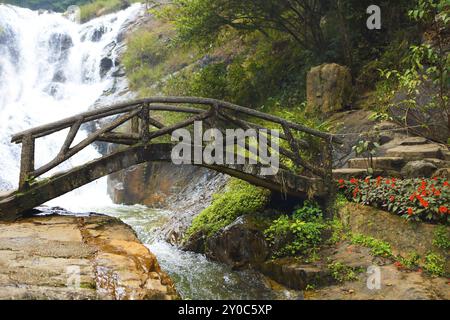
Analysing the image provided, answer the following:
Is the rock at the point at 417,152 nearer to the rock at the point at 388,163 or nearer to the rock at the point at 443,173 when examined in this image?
the rock at the point at 388,163

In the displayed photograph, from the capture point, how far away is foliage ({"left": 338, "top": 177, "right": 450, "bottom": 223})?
6172 millimetres

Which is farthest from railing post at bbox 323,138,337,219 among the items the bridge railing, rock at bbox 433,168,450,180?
rock at bbox 433,168,450,180

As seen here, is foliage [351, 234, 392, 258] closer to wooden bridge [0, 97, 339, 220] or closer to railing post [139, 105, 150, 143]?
wooden bridge [0, 97, 339, 220]

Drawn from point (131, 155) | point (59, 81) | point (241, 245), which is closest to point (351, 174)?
point (241, 245)

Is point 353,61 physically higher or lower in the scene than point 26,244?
higher

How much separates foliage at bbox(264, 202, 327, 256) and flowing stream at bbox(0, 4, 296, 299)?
12.2ft

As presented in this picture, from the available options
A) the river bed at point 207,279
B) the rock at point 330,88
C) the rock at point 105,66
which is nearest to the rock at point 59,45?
the rock at point 105,66

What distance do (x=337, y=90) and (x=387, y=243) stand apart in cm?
565

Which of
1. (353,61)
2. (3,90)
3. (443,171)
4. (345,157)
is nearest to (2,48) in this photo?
(3,90)

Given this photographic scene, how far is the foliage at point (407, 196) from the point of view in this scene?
6.17 metres

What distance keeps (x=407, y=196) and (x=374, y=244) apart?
3.01 feet

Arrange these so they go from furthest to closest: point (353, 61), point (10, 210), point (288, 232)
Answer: point (353, 61) < point (288, 232) < point (10, 210)

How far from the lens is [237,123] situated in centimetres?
762
